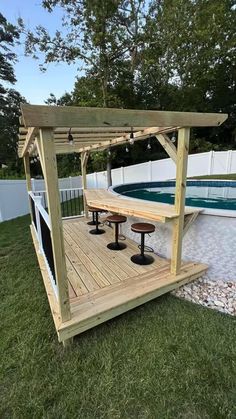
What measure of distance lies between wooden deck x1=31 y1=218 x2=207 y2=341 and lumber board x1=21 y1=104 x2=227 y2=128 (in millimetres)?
1957

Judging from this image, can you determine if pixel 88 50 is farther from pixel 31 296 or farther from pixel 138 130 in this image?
pixel 31 296

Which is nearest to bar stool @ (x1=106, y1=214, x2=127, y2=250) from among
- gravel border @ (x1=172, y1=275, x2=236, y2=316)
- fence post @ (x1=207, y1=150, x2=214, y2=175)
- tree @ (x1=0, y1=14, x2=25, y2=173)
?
gravel border @ (x1=172, y1=275, x2=236, y2=316)

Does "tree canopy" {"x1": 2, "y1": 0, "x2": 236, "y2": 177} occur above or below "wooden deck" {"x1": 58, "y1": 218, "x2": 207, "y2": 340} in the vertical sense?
above

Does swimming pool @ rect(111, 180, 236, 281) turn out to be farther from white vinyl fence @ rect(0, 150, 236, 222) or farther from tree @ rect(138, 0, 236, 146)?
tree @ rect(138, 0, 236, 146)

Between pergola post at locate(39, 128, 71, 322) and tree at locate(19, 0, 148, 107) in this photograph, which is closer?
pergola post at locate(39, 128, 71, 322)

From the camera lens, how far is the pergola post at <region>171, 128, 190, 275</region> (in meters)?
2.86

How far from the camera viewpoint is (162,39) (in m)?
9.98

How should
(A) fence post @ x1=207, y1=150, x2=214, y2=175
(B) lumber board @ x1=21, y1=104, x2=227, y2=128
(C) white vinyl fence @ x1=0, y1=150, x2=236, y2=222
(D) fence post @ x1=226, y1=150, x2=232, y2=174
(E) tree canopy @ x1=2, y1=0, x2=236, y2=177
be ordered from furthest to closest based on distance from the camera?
1. (A) fence post @ x1=207, y1=150, x2=214, y2=175
2. (C) white vinyl fence @ x1=0, y1=150, x2=236, y2=222
3. (D) fence post @ x1=226, y1=150, x2=232, y2=174
4. (E) tree canopy @ x1=2, y1=0, x2=236, y2=177
5. (B) lumber board @ x1=21, y1=104, x2=227, y2=128

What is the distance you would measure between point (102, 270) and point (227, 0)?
1926 cm

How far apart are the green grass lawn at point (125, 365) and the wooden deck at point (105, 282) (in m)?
0.22

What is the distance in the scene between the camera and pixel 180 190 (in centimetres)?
300

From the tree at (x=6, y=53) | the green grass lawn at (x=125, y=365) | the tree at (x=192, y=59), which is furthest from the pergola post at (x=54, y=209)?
the tree at (x=6, y=53)

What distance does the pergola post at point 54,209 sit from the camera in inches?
77.7

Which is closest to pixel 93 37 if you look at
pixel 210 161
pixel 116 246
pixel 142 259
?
pixel 210 161
